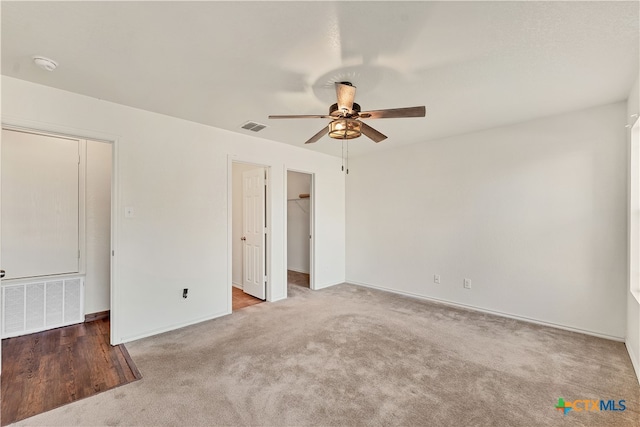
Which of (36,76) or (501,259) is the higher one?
(36,76)

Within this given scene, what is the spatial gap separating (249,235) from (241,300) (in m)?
1.05

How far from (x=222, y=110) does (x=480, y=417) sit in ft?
11.5

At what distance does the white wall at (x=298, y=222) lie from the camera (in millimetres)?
6414

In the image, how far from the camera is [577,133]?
3.19 meters

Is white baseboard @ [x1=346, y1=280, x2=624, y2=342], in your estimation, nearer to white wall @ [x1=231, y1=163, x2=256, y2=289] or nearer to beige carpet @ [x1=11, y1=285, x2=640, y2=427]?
beige carpet @ [x1=11, y1=285, x2=640, y2=427]

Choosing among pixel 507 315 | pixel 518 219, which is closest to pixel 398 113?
pixel 518 219

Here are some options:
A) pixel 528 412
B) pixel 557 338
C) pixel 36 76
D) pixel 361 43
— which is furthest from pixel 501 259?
pixel 36 76

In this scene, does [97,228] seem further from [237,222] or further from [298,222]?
[298,222]

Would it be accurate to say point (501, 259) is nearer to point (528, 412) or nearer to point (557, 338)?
point (557, 338)

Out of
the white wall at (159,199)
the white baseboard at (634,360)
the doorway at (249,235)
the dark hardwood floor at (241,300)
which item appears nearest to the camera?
the white baseboard at (634,360)

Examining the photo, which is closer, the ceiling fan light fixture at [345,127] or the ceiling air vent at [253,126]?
the ceiling fan light fixture at [345,127]

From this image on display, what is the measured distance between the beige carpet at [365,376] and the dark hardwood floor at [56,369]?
5.7 inches

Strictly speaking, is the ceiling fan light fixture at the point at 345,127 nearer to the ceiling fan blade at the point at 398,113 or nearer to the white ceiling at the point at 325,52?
the ceiling fan blade at the point at 398,113

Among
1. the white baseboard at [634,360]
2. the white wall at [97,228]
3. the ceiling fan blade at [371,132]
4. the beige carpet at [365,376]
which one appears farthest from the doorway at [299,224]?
the white baseboard at [634,360]
